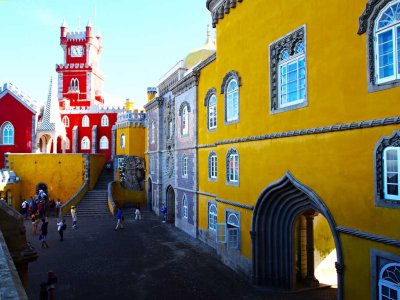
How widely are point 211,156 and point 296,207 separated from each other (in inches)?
294

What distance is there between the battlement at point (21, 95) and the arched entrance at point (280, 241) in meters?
28.8

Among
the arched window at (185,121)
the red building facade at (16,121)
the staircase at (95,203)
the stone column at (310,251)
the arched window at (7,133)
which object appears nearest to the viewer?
the stone column at (310,251)

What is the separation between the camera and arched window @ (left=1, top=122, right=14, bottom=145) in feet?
108

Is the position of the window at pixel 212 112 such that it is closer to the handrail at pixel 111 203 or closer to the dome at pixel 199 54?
the dome at pixel 199 54

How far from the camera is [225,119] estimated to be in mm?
14945

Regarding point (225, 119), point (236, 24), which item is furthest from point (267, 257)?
point (236, 24)

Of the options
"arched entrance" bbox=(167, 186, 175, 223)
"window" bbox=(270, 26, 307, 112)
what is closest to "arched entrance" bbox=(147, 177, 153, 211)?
"arched entrance" bbox=(167, 186, 175, 223)

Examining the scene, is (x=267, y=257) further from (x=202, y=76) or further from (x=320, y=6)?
(x=202, y=76)

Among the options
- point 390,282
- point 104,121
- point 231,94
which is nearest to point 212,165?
point 231,94

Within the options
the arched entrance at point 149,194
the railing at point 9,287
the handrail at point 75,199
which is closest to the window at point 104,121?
the handrail at point 75,199

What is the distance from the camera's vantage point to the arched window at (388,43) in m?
7.28

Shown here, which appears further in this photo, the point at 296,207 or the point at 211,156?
the point at 211,156

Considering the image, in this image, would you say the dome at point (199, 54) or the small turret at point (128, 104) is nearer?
the dome at point (199, 54)

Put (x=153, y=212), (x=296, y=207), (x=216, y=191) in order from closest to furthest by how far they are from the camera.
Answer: (x=296, y=207), (x=216, y=191), (x=153, y=212)
